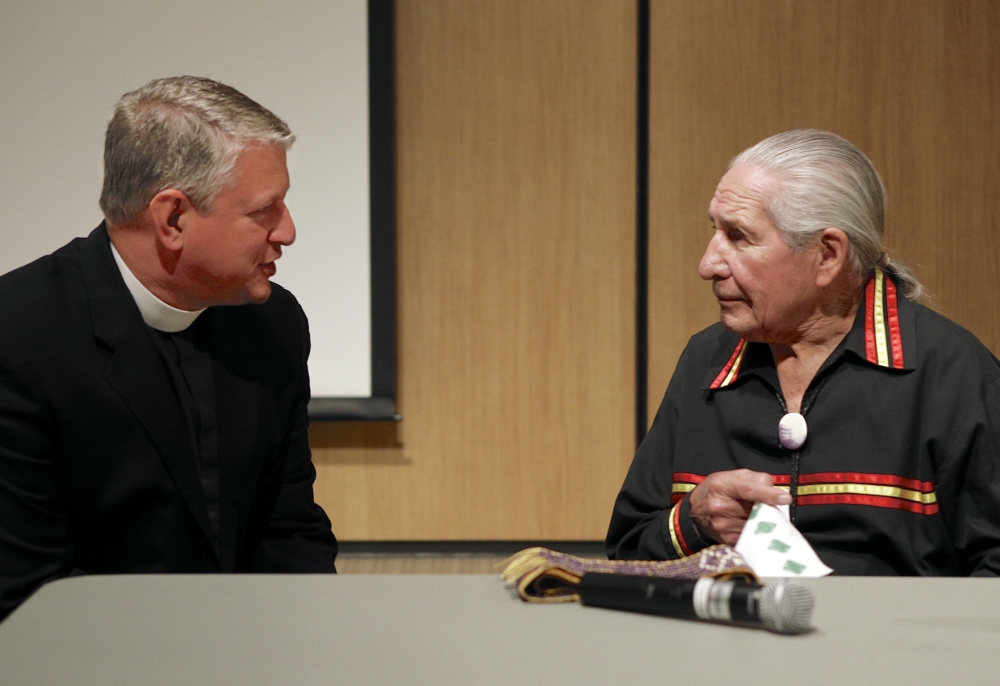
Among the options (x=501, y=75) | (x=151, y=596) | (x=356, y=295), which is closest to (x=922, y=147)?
(x=501, y=75)

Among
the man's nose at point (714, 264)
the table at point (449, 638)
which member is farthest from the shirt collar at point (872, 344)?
the table at point (449, 638)

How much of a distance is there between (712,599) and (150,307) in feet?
3.53

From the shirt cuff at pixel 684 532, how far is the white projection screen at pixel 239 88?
2078 mm

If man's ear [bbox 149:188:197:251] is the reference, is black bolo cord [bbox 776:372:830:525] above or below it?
below

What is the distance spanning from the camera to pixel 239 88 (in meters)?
3.52

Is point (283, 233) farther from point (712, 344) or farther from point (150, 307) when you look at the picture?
point (712, 344)

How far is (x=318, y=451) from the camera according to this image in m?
3.73

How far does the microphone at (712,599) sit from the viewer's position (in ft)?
3.13

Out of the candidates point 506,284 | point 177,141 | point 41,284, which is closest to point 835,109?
point 506,284

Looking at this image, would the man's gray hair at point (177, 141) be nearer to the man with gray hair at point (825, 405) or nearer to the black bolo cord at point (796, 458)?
the man with gray hair at point (825, 405)

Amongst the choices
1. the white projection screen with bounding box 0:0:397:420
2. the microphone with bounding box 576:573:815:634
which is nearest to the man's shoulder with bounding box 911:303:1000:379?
the microphone with bounding box 576:573:815:634

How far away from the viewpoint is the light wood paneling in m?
3.60

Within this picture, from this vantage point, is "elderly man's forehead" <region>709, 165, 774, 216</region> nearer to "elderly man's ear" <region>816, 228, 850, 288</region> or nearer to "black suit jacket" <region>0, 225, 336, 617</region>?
"elderly man's ear" <region>816, 228, 850, 288</region>

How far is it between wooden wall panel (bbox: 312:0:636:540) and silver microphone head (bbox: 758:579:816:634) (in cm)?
276
